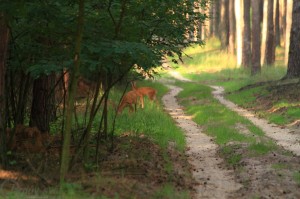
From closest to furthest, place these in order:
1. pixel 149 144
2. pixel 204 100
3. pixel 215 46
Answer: pixel 149 144 < pixel 204 100 < pixel 215 46

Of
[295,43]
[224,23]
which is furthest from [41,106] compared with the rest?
[224,23]

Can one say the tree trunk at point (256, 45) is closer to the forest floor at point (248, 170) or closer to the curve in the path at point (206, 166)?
the curve in the path at point (206, 166)

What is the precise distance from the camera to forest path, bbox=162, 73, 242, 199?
9211 mm

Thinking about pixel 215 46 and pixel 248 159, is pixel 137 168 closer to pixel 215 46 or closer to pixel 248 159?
pixel 248 159

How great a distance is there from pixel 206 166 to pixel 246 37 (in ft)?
85.9

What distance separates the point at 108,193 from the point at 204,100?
1591 centimetres

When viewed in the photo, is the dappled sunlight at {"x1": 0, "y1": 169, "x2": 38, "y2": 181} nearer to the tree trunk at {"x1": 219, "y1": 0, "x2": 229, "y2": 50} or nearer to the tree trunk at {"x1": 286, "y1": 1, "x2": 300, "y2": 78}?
the tree trunk at {"x1": 286, "y1": 1, "x2": 300, "y2": 78}

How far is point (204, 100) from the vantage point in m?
23.5

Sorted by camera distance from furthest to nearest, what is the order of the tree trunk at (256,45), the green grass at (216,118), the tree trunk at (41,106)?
the tree trunk at (256,45) → the green grass at (216,118) → the tree trunk at (41,106)

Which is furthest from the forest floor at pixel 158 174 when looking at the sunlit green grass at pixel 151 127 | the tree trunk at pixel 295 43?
the tree trunk at pixel 295 43

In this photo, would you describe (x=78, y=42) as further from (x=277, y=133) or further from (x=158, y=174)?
(x=277, y=133)

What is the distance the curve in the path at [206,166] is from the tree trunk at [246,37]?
18.6m

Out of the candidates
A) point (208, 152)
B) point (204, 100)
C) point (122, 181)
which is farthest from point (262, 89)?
point (122, 181)

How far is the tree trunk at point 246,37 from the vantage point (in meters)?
35.5
